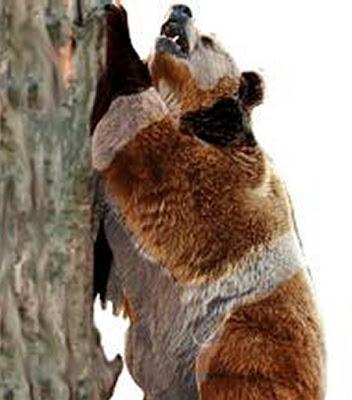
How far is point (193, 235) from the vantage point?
64.1 inches

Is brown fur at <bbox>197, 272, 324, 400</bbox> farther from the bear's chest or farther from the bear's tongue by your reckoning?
the bear's tongue

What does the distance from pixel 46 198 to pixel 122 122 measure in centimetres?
19

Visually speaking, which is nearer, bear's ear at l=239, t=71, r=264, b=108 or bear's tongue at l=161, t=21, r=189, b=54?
bear's tongue at l=161, t=21, r=189, b=54

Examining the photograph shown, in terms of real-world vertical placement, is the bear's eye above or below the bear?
above

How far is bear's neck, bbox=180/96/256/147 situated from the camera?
1.70 m

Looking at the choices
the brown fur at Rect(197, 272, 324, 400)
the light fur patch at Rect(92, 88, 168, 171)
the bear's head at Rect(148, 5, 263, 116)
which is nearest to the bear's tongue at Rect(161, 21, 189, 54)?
the bear's head at Rect(148, 5, 263, 116)

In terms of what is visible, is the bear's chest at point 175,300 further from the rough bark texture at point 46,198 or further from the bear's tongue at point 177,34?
the bear's tongue at point 177,34

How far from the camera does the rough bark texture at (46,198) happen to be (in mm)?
1591

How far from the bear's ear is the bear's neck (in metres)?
0.04

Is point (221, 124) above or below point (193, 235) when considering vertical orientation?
above

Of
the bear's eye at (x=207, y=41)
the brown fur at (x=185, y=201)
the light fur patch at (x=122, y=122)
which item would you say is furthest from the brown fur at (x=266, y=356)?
the bear's eye at (x=207, y=41)

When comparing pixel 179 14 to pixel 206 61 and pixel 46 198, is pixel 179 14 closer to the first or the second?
pixel 206 61

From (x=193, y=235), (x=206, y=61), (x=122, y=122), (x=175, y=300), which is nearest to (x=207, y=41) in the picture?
(x=206, y=61)

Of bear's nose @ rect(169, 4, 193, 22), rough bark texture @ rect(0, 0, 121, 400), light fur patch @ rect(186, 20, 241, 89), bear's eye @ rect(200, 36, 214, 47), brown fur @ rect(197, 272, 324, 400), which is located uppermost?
bear's nose @ rect(169, 4, 193, 22)
